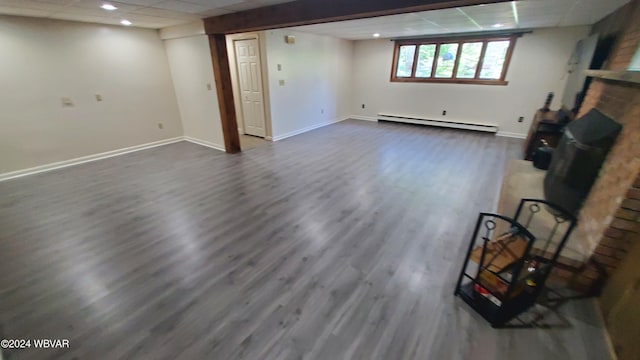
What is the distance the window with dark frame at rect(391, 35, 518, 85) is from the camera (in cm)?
567

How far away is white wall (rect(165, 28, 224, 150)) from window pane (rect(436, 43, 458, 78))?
5.31 m

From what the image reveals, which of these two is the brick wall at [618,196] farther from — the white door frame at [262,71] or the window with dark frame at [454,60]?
the white door frame at [262,71]

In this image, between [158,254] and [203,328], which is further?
[158,254]

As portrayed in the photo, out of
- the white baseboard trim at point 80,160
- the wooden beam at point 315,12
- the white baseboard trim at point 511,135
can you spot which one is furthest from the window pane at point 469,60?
the white baseboard trim at point 80,160

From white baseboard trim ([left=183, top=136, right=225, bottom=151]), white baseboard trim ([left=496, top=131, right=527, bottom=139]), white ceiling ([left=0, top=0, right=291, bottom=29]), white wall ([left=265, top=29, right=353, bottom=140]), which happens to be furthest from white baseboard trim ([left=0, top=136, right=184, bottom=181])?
white baseboard trim ([left=496, top=131, right=527, bottom=139])

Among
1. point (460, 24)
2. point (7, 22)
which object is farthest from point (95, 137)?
point (460, 24)

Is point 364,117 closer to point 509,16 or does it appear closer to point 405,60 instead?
point 405,60

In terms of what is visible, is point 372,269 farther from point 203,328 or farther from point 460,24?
point 460,24

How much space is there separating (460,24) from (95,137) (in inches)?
264

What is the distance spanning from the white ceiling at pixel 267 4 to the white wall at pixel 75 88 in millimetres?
315

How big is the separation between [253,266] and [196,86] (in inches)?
165

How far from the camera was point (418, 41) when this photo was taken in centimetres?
642

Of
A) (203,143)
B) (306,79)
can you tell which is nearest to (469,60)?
(306,79)

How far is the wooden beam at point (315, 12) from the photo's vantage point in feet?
7.25
